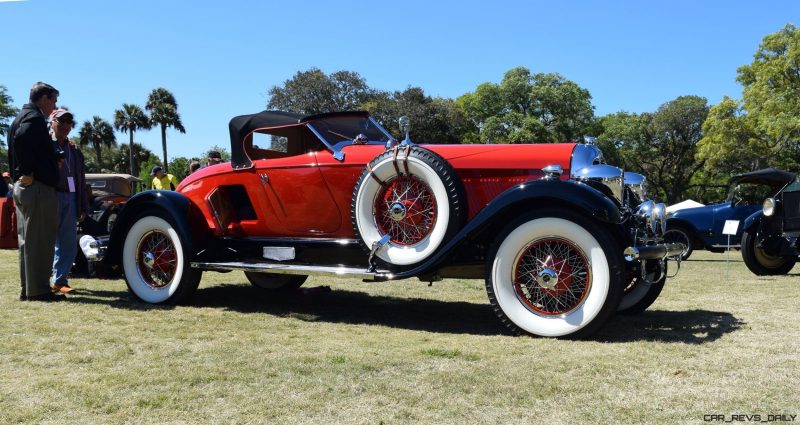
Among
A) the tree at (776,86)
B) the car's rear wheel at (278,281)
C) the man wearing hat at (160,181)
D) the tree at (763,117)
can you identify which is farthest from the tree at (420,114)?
the car's rear wheel at (278,281)

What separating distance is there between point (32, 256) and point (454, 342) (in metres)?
3.97

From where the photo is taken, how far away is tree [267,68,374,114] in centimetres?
4303

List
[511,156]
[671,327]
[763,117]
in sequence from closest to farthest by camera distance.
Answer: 1. [671,327]
2. [511,156]
3. [763,117]

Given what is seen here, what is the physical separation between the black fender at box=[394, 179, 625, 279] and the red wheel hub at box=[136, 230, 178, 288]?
2.42 meters

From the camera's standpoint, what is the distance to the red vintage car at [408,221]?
4031 mm

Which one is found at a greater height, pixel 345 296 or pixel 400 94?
pixel 400 94

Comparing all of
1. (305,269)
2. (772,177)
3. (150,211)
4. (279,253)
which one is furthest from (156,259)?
(772,177)

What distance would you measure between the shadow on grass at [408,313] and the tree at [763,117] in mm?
26449

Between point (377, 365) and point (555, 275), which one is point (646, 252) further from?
point (377, 365)

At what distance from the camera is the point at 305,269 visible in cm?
484

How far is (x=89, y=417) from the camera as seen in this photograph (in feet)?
8.11

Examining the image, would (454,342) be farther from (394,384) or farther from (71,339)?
(71,339)

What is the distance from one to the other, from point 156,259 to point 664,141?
155 ft

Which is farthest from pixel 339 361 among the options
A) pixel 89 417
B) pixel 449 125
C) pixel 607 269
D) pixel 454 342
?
pixel 449 125
